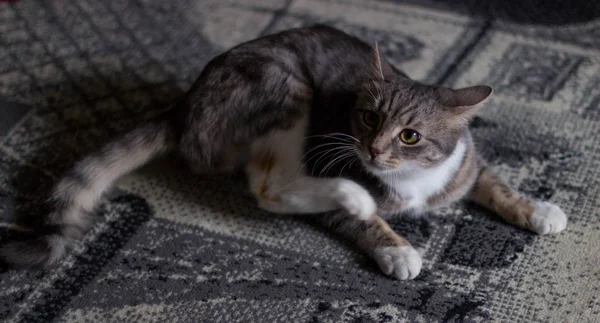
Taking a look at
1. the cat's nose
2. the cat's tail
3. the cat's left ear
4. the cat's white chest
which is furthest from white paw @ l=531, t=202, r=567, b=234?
the cat's tail

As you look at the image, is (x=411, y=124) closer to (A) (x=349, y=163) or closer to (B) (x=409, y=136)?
(B) (x=409, y=136)

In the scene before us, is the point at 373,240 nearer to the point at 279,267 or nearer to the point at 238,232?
the point at 279,267

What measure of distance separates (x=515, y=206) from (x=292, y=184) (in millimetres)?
521

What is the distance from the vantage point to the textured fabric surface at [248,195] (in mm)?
1502

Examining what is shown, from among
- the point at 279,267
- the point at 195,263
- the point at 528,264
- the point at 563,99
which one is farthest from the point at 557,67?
the point at 195,263

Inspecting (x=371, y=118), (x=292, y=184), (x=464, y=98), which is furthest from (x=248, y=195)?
(x=464, y=98)

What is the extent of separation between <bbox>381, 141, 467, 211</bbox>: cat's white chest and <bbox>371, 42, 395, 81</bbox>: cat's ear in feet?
0.72

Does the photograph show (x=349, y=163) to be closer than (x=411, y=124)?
No

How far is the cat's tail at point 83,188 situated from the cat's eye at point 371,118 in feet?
1.52

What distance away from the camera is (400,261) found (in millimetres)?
1534

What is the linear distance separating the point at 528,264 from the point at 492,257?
8 cm

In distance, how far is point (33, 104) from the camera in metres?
2.06

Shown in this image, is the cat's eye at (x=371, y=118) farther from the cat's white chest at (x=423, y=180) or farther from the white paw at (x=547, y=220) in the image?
the white paw at (x=547, y=220)

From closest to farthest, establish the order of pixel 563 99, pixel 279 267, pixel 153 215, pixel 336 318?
pixel 336 318, pixel 279 267, pixel 153 215, pixel 563 99
